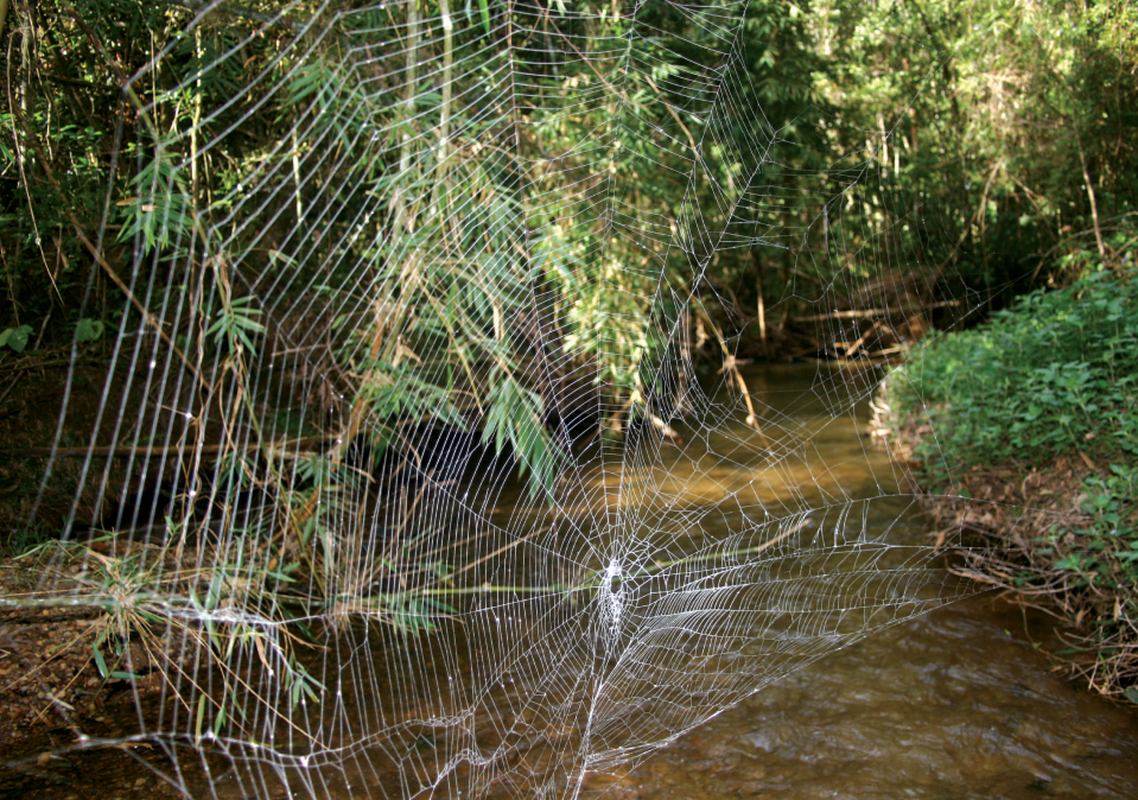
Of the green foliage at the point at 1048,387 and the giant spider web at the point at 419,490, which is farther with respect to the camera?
the green foliage at the point at 1048,387

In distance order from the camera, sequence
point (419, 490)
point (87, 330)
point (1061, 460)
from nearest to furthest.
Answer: point (419, 490) < point (1061, 460) < point (87, 330)

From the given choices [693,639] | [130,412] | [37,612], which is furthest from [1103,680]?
[130,412]

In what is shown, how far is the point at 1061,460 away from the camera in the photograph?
3.05 m

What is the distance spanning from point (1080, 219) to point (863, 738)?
4918 millimetres

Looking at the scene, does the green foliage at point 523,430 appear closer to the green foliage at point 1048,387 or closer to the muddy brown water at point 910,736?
the muddy brown water at point 910,736

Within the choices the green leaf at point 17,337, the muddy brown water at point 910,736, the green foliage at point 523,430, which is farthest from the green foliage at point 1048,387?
the green leaf at point 17,337

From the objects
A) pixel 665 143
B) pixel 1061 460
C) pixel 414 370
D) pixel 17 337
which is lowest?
pixel 1061 460

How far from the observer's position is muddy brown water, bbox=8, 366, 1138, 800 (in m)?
2.23

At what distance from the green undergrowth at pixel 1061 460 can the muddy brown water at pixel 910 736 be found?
203mm

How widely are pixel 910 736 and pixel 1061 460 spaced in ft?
4.53

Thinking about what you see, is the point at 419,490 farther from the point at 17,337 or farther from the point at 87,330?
the point at 17,337

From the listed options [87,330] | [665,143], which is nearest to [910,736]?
[87,330]

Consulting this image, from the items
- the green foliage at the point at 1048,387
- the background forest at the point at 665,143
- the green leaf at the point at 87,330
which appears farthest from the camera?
the green leaf at the point at 87,330

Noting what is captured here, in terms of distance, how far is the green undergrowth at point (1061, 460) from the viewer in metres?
2.54
